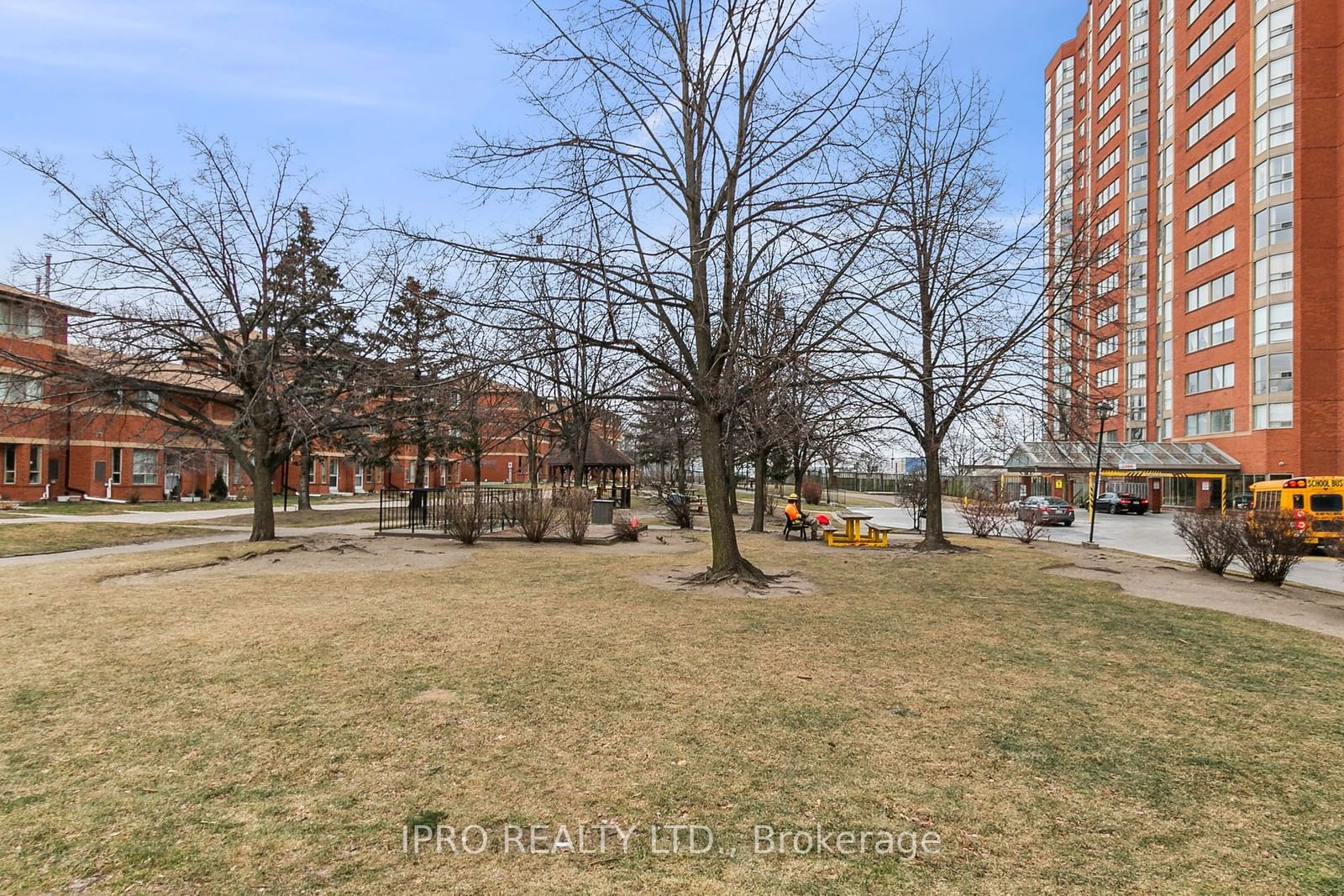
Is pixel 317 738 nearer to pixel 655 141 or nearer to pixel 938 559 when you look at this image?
pixel 655 141

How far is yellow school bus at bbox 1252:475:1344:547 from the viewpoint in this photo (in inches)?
851

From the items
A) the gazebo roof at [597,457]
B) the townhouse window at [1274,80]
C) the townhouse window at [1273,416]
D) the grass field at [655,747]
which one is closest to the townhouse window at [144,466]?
the gazebo roof at [597,457]

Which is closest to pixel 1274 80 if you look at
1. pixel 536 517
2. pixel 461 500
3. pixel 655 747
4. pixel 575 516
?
pixel 575 516

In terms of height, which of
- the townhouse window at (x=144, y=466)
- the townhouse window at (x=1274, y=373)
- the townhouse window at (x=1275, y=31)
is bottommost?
the townhouse window at (x=144, y=466)

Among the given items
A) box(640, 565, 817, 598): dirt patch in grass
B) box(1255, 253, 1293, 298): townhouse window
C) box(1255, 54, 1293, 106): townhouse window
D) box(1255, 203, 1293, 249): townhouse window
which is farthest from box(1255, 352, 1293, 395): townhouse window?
box(640, 565, 817, 598): dirt patch in grass

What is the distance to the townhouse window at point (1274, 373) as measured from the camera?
43.8 m

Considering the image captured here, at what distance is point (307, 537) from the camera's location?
19.8 meters

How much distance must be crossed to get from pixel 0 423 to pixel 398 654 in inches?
1376

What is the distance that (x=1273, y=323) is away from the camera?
4450 cm

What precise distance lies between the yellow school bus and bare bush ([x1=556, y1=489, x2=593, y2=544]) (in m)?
21.1

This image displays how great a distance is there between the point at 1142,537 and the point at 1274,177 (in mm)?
32958

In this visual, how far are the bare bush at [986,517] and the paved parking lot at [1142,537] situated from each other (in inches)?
77.4

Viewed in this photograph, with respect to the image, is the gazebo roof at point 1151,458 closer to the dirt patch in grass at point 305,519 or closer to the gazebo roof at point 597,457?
the gazebo roof at point 597,457

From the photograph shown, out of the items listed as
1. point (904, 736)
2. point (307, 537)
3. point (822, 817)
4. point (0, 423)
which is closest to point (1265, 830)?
point (904, 736)
